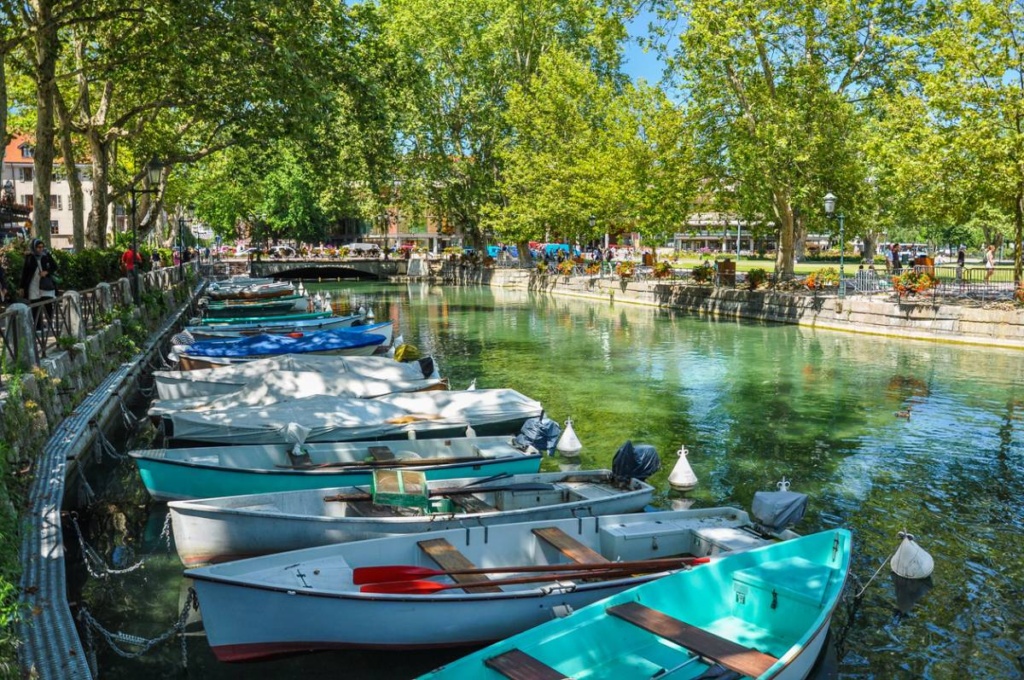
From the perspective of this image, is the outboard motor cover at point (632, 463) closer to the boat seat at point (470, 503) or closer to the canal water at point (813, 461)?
the canal water at point (813, 461)

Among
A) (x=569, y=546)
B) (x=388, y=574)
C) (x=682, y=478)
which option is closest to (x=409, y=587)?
(x=388, y=574)

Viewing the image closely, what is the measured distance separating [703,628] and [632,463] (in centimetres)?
370

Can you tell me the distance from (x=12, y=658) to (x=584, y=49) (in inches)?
2436

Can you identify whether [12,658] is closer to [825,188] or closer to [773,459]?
[773,459]

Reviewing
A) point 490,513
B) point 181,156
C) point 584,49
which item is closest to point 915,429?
point 490,513

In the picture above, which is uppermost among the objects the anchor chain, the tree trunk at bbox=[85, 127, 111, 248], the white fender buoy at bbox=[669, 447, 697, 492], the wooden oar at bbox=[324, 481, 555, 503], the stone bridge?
the tree trunk at bbox=[85, 127, 111, 248]

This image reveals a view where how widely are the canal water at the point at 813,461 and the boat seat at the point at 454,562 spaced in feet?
2.31

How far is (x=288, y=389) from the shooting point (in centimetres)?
1623

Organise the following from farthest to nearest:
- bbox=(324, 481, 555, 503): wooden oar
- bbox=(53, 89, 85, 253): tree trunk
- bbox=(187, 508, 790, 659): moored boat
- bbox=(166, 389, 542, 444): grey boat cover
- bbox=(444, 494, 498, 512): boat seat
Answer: bbox=(53, 89, 85, 253): tree trunk → bbox=(166, 389, 542, 444): grey boat cover → bbox=(324, 481, 555, 503): wooden oar → bbox=(444, 494, 498, 512): boat seat → bbox=(187, 508, 790, 659): moored boat

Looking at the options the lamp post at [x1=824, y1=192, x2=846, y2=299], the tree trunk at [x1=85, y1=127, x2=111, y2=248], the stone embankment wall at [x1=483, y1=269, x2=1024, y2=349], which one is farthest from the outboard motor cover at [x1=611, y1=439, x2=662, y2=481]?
the tree trunk at [x1=85, y1=127, x2=111, y2=248]

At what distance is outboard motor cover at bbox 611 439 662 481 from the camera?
11.1 m

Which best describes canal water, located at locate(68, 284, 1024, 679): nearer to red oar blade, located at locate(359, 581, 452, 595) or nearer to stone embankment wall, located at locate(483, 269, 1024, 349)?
red oar blade, located at locate(359, 581, 452, 595)

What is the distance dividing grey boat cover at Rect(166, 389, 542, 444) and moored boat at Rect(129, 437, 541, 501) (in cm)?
69

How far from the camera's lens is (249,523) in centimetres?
930
